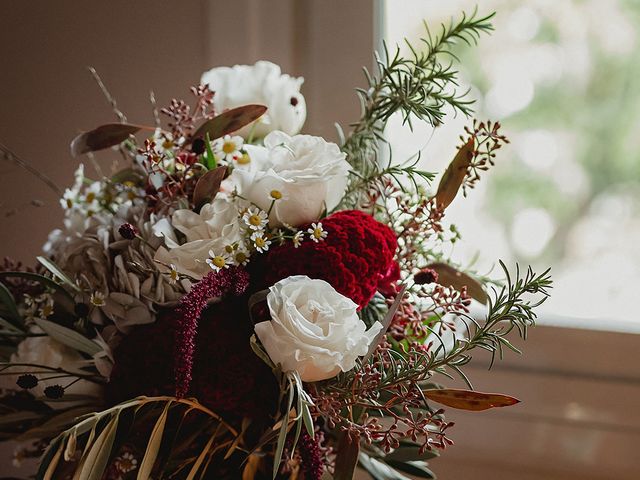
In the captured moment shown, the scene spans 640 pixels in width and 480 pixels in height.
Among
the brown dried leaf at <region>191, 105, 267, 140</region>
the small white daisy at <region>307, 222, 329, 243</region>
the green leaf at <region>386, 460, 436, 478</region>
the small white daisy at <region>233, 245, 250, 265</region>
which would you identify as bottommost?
the green leaf at <region>386, 460, 436, 478</region>

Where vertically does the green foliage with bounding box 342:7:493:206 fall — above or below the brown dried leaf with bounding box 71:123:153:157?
above

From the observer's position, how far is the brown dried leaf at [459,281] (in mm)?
781

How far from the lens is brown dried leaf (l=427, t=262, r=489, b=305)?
781 millimetres

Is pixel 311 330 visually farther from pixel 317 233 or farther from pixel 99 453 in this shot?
pixel 99 453

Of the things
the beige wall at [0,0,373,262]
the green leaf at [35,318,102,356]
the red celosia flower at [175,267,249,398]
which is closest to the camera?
the red celosia flower at [175,267,249,398]

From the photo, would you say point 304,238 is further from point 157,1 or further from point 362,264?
point 157,1

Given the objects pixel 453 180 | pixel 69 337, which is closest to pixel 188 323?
pixel 69 337

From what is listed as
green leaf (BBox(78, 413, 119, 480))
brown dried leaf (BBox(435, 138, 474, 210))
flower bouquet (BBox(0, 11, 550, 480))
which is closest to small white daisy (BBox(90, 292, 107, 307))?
flower bouquet (BBox(0, 11, 550, 480))

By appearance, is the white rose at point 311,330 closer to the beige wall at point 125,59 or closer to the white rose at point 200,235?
the white rose at point 200,235

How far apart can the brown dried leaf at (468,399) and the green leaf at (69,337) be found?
1.00 feet

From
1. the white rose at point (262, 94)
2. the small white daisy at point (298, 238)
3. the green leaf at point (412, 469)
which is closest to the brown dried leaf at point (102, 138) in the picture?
the white rose at point (262, 94)

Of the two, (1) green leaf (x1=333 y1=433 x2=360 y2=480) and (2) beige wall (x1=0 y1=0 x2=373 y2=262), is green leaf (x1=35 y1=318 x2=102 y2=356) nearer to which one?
(1) green leaf (x1=333 y1=433 x2=360 y2=480)

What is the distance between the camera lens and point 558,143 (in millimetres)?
1097

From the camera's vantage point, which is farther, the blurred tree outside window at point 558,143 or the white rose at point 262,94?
the blurred tree outside window at point 558,143
